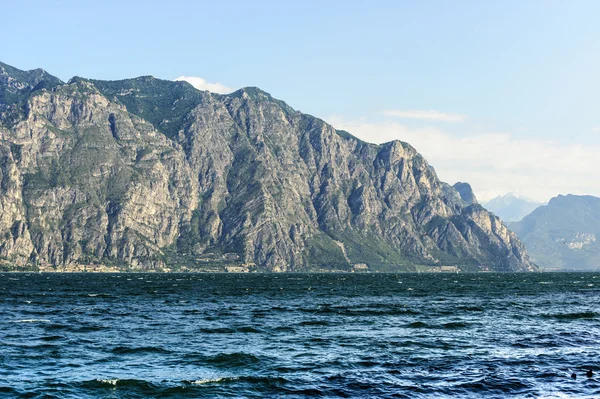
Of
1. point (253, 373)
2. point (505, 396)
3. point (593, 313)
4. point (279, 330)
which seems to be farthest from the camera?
point (593, 313)

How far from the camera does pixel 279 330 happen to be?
7756cm

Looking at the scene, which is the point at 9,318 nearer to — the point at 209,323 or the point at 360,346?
the point at 209,323

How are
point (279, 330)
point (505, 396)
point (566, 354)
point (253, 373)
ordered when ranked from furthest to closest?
point (279, 330) → point (566, 354) → point (253, 373) → point (505, 396)

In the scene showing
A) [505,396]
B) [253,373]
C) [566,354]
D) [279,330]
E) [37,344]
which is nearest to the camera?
[505,396]

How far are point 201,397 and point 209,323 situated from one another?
46.0 metres

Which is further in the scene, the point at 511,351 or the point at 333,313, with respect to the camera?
the point at 333,313

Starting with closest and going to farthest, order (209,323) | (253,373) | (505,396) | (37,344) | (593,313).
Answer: (505,396) → (253,373) → (37,344) → (209,323) → (593,313)

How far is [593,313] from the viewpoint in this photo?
102 m

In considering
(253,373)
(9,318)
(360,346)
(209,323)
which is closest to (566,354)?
(360,346)

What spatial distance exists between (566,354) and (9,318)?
7378cm

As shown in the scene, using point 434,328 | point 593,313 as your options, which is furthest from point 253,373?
point 593,313

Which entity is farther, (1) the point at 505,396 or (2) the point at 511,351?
(2) the point at 511,351

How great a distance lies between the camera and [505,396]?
40750 mm

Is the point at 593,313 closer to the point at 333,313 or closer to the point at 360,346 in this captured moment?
the point at 333,313
